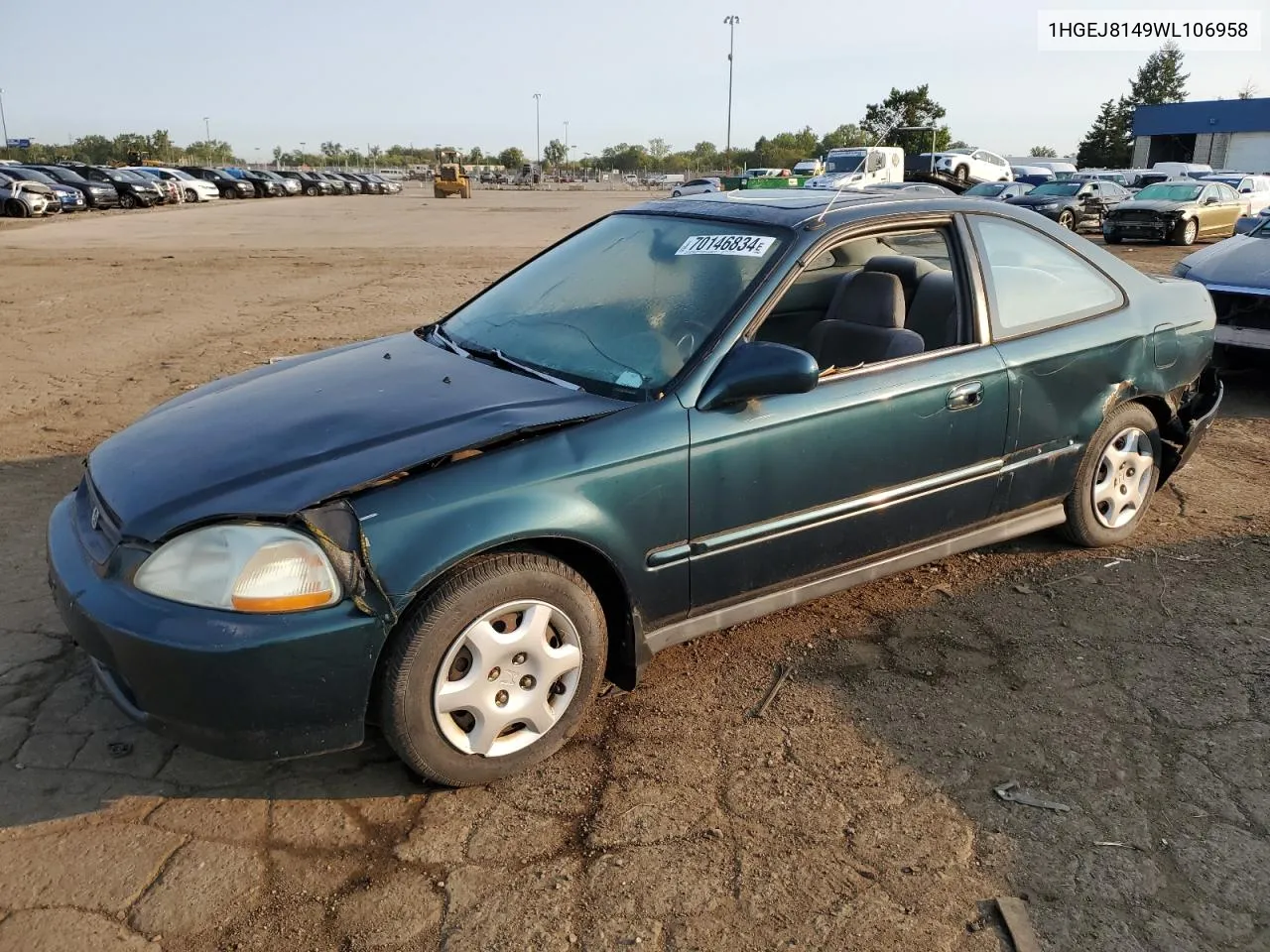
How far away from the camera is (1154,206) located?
68.8 ft

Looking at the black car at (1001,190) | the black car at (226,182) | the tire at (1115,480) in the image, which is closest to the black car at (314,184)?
the black car at (226,182)

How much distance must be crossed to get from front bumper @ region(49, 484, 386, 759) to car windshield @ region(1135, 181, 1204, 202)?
77.3 ft

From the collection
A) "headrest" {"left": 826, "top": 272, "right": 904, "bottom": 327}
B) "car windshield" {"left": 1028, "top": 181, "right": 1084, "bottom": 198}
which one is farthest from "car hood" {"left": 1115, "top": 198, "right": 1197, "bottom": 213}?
"headrest" {"left": 826, "top": 272, "right": 904, "bottom": 327}

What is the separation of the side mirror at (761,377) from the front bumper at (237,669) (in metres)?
1.20

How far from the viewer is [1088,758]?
2865mm

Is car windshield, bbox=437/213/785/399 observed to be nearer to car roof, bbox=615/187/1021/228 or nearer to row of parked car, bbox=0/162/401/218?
car roof, bbox=615/187/1021/228

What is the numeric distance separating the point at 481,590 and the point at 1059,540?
301 cm

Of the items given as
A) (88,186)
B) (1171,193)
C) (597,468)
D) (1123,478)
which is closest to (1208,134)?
(1171,193)

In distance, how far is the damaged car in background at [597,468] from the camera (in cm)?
240

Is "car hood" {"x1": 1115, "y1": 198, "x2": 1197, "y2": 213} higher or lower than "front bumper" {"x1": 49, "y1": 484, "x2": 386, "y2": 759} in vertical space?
higher

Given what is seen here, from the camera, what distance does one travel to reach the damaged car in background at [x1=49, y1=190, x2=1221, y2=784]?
7.87ft

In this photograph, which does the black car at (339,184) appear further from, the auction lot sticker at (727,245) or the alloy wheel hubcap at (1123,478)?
the alloy wheel hubcap at (1123,478)

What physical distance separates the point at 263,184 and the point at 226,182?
10.7ft

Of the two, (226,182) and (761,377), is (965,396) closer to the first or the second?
(761,377)
